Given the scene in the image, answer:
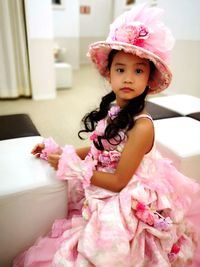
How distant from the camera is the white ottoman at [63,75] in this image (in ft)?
12.9

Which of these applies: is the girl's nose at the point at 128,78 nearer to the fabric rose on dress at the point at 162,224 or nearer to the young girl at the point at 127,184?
the young girl at the point at 127,184

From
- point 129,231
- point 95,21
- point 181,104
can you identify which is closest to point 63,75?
point 181,104

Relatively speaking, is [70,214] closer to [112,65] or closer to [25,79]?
[112,65]

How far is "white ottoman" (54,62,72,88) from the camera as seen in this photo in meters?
3.94

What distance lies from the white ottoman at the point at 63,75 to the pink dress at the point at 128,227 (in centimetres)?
319

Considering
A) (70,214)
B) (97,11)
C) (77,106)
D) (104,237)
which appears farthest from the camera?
(97,11)

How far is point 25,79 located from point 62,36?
2722mm

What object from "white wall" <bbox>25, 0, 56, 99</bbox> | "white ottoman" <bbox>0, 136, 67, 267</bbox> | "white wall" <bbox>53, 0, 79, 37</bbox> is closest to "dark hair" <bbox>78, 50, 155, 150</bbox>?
"white ottoman" <bbox>0, 136, 67, 267</bbox>

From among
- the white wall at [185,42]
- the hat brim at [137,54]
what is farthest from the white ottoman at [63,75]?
the hat brim at [137,54]

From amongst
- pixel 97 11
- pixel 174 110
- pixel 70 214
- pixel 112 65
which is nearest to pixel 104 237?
pixel 70 214

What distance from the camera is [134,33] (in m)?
0.76

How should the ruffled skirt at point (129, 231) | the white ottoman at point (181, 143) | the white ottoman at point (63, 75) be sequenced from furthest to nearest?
the white ottoman at point (63, 75) < the white ottoman at point (181, 143) < the ruffled skirt at point (129, 231)

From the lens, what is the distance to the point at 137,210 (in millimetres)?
789

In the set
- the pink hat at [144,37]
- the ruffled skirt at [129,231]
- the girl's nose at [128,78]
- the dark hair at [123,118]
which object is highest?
the pink hat at [144,37]
